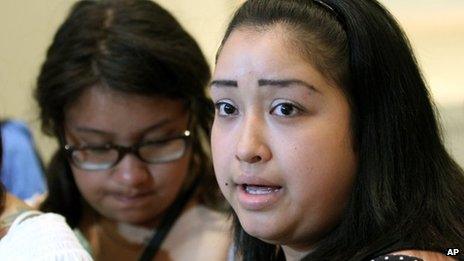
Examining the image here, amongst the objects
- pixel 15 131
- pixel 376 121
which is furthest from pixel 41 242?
pixel 15 131

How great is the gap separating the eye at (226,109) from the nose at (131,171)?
0.68 m

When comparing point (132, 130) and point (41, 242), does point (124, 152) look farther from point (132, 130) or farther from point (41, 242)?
point (41, 242)

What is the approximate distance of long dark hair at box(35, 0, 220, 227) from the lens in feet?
6.25

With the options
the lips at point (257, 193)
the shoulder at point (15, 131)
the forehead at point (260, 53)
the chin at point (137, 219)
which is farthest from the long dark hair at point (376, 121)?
the shoulder at point (15, 131)

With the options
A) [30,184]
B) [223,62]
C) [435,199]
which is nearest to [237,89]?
[223,62]

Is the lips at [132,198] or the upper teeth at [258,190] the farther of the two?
the lips at [132,198]

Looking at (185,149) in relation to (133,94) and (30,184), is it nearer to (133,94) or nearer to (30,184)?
(133,94)

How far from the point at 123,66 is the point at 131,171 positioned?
26cm

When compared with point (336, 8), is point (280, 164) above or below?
below

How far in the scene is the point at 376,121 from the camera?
1.21 meters

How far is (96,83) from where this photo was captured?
191 cm

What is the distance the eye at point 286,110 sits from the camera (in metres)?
1.16

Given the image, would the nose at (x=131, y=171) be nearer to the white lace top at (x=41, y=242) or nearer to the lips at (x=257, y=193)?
the white lace top at (x=41, y=242)

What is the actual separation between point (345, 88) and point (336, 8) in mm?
137
